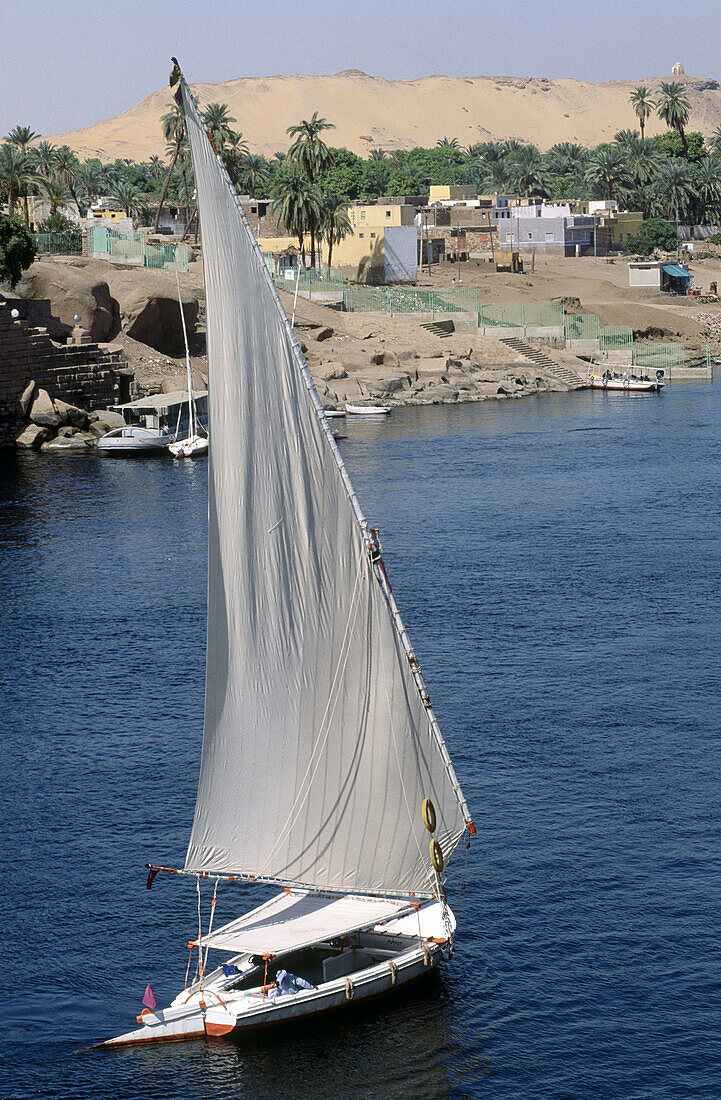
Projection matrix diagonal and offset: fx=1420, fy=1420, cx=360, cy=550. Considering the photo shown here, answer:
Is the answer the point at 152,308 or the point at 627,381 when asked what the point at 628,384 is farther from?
the point at 152,308

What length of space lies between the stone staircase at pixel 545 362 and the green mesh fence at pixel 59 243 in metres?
33.6

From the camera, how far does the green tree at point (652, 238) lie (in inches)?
6038

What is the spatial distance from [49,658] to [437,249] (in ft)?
341

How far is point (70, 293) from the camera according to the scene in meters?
90.1

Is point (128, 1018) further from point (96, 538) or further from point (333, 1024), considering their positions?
point (96, 538)

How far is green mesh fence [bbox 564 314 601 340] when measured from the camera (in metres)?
117

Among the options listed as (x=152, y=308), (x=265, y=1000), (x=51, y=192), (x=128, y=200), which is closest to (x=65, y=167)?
(x=128, y=200)

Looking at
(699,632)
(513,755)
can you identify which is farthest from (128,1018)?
(699,632)

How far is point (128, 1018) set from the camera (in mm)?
22094

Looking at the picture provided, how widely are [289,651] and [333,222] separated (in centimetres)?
10372

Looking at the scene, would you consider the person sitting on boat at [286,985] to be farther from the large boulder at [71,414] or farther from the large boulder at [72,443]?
the large boulder at [71,414]

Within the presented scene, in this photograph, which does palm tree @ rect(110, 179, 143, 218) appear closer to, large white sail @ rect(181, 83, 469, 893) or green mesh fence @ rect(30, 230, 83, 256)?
green mesh fence @ rect(30, 230, 83, 256)

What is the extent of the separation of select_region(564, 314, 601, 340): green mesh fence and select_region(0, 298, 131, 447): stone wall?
42036 mm

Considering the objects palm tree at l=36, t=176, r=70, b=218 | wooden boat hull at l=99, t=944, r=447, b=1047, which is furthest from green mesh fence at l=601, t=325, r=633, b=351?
wooden boat hull at l=99, t=944, r=447, b=1047
